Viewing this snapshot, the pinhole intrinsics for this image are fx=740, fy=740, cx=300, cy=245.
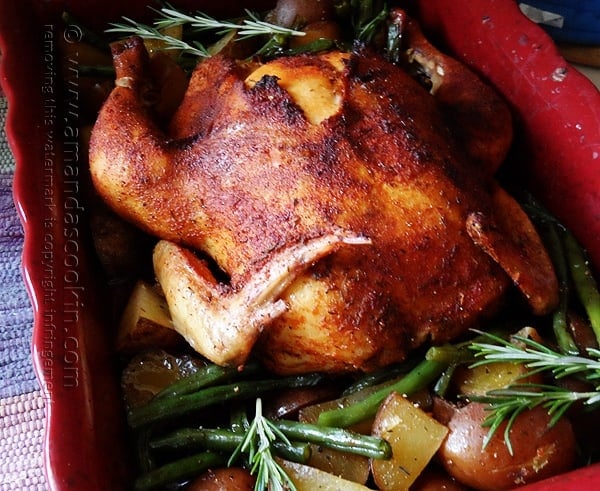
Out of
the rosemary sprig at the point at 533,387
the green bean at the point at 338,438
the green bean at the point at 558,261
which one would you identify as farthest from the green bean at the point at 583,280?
the green bean at the point at 338,438

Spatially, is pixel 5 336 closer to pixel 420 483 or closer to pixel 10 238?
pixel 10 238

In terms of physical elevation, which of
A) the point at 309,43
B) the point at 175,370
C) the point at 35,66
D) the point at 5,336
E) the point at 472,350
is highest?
the point at 309,43

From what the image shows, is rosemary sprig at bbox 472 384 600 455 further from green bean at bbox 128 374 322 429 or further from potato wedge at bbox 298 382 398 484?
green bean at bbox 128 374 322 429

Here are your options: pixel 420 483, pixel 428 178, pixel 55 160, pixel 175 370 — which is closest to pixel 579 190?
pixel 428 178

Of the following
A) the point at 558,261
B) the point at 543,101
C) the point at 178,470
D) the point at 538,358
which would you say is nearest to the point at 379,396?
the point at 538,358

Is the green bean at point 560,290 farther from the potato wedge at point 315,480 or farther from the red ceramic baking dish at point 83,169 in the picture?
the potato wedge at point 315,480

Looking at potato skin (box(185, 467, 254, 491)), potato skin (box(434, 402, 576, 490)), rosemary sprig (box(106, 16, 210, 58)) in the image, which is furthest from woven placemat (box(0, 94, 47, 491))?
potato skin (box(434, 402, 576, 490))
